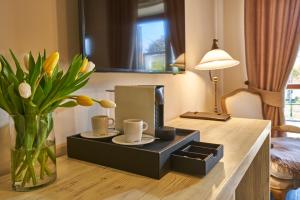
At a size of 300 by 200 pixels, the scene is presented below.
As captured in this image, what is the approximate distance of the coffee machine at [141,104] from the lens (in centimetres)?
93

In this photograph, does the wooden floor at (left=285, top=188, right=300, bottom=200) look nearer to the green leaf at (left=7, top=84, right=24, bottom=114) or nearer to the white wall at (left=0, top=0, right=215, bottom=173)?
the white wall at (left=0, top=0, right=215, bottom=173)

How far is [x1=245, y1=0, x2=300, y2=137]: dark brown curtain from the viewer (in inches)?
96.3

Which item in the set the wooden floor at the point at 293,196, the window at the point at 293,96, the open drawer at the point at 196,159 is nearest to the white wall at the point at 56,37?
the open drawer at the point at 196,159

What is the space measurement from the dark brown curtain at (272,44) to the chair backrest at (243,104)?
189 mm

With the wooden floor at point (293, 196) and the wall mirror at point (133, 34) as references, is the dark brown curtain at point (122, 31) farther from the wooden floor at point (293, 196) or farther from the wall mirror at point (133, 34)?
the wooden floor at point (293, 196)

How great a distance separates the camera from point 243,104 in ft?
8.07

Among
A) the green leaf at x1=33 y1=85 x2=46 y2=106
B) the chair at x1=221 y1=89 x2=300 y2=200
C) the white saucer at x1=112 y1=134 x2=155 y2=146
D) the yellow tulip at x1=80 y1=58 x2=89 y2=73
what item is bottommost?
the chair at x1=221 y1=89 x2=300 y2=200

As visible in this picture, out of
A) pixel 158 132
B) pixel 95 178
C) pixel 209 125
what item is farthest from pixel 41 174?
pixel 209 125

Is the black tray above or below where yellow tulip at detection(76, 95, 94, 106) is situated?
below

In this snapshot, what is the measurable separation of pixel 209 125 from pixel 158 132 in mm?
696

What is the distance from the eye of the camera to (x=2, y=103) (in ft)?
2.23

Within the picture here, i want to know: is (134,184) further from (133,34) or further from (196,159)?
(133,34)

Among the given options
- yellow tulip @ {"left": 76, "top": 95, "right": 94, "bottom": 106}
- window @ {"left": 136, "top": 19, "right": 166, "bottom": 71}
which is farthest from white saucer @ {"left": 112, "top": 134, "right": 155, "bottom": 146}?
window @ {"left": 136, "top": 19, "right": 166, "bottom": 71}

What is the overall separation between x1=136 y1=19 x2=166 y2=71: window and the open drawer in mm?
623
